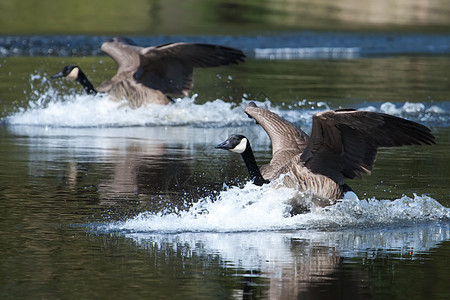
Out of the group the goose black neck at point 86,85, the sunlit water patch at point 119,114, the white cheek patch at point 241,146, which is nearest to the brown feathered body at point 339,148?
the white cheek patch at point 241,146

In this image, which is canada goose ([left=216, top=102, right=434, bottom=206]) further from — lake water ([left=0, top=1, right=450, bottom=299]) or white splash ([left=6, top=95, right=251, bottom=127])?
white splash ([left=6, top=95, right=251, bottom=127])

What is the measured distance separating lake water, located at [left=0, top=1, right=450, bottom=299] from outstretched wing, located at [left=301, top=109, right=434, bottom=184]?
1.13ft

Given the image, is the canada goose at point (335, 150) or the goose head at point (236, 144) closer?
the canada goose at point (335, 150)

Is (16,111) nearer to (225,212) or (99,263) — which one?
(225,212)

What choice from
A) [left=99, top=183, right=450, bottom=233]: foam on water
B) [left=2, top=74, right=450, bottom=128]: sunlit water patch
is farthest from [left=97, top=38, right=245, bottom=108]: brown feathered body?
[left=99, top=183, right=450, bottom=233]: foam on water

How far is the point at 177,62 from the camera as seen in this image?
1484cm

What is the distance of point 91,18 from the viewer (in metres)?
32.8

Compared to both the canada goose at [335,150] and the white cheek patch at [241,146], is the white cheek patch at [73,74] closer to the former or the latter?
the canada goose at [335,150]

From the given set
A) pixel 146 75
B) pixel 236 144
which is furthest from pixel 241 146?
pixel 146 75

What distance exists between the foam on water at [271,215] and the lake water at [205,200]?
14 millimetres

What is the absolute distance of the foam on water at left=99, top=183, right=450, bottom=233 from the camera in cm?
756

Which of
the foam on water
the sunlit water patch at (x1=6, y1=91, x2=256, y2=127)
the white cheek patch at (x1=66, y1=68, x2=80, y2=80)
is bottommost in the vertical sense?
the foam on water

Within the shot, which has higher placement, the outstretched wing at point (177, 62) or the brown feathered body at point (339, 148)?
the outstretched wing at point (177, 62)

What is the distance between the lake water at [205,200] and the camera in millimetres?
6023
